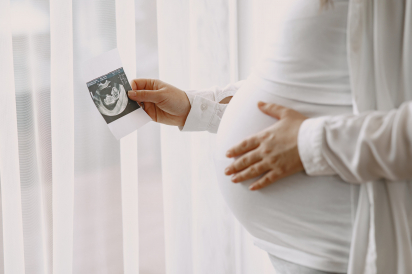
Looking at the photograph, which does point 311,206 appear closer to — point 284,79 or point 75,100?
point 284,79

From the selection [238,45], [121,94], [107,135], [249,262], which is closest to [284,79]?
[121,94]

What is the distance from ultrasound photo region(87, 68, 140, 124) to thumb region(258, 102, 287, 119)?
1.35 feet

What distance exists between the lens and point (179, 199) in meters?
1.31

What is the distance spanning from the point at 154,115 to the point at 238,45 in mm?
698

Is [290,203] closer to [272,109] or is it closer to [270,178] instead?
[270,178]

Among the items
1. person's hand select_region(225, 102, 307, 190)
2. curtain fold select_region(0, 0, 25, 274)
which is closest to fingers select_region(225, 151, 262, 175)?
person's hand select_region(225, 102, 307, 190)

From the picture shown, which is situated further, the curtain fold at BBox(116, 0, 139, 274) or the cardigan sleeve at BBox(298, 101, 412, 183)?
the curtain fold at BBox(116, 0, 139, 274)

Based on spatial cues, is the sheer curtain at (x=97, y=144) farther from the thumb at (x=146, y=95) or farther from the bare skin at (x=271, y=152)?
the bare skin at (x=271, y=152)

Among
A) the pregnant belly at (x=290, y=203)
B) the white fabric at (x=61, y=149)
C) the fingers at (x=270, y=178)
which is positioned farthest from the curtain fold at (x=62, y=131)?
the fingers at (x=270, y=178)

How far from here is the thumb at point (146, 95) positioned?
33.0 inches

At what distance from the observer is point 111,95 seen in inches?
31.9

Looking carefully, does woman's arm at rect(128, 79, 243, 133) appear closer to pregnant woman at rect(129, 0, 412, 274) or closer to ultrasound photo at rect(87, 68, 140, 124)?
ultrasound photo at rect(87, 68, 140, 124)

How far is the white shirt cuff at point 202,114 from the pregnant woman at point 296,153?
30 cm

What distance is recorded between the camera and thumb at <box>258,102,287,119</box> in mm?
563
